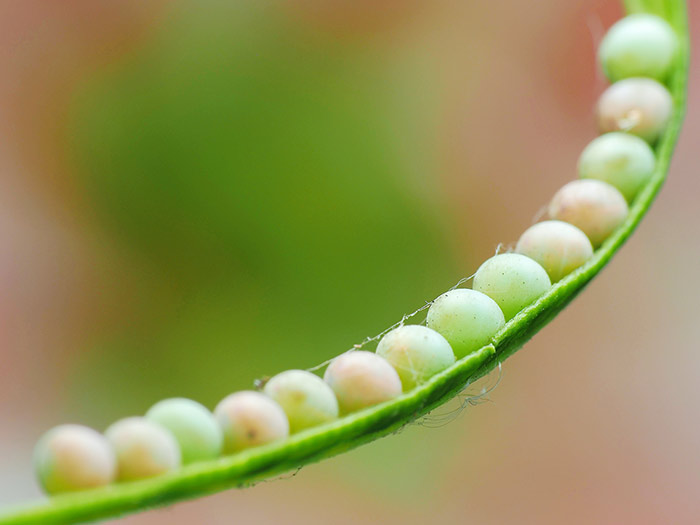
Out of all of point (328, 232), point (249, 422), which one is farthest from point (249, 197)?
point (249, 422)

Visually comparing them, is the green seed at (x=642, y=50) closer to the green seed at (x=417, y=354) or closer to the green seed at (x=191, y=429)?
the green seed at (x=417, y=354)

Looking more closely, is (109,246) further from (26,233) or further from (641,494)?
(641,494)

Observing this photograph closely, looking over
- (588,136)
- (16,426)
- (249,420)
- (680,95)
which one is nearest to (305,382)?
(249,420)

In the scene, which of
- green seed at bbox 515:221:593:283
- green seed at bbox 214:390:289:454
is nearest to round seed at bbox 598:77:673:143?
green seed at bbox 515:221:593:283

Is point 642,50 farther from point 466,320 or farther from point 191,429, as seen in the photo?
point 191,429

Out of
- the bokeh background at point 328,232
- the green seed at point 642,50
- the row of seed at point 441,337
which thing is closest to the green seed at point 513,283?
the row of seed at point 441,337
